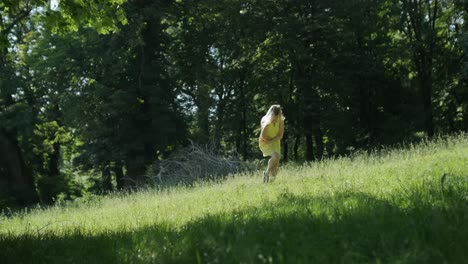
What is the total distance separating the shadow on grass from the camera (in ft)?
13.0

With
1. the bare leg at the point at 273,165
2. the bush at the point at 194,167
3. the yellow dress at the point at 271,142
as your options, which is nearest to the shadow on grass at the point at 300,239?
the bare leg at the point at 273,165

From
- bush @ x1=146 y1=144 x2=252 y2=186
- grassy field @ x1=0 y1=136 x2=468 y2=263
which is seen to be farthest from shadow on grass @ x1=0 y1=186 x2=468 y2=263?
bush @ x1=146 y1=144 x2=252 y2=186

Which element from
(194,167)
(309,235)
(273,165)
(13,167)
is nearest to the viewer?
(309,235)

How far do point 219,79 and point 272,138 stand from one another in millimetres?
19508

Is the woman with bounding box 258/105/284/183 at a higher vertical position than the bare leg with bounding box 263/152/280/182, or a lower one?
higher

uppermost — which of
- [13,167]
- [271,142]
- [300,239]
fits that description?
[271,142]

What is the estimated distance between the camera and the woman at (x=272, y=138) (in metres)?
12.5

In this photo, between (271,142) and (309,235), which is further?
(271,142)

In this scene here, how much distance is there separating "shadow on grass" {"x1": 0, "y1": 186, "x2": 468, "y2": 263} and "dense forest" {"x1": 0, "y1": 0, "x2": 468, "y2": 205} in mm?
17561

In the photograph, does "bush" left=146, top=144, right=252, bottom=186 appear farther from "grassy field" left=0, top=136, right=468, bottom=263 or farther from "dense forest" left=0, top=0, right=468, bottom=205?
"grassy field" left=0, top=136, right=468, bottom=263

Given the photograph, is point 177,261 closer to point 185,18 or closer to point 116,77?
point 116,77

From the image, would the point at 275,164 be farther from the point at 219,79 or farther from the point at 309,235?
the point at 219,79

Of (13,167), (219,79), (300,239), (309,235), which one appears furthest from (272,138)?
(13,167)

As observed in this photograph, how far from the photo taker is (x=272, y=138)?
12.7m
